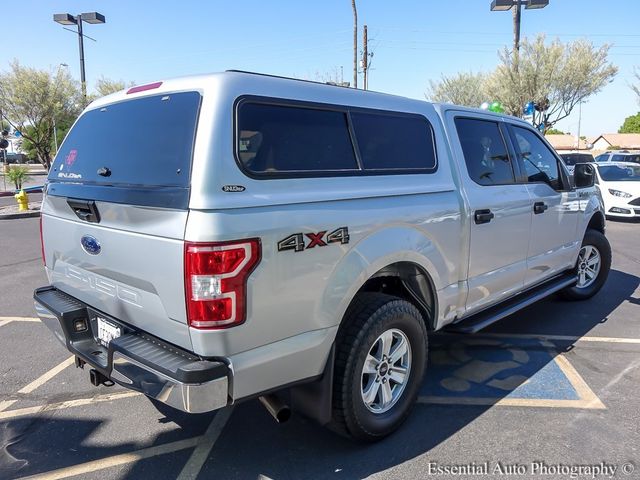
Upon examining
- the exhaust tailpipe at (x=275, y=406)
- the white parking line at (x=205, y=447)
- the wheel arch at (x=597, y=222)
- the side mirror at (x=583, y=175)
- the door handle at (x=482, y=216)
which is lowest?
the white parking line at (x=205, y=447)

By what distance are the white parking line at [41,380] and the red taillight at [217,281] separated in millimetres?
2203

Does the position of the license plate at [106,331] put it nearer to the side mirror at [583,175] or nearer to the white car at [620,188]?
the side mirror at [583,175]

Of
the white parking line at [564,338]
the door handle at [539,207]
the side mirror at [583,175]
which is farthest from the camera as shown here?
the side mirror at [583,175]

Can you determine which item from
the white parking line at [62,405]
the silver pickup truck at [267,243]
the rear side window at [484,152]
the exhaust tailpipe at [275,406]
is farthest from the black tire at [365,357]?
the white parking line at [62,405]

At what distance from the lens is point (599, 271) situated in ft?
18.8

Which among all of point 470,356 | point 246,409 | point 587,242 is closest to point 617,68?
point 587,242

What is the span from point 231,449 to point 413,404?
1160 mm

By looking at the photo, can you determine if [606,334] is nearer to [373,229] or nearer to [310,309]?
[373,229]

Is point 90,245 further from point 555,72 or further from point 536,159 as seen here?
point 555,72

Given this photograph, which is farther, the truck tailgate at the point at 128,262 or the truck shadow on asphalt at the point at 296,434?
the truck shadow on asphalt at the point at 296,434

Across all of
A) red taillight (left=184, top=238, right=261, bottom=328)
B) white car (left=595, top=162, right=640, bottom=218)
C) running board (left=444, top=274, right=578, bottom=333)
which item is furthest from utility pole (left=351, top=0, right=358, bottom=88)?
red taillight (left=184, top=238, right=261, bottom=328)

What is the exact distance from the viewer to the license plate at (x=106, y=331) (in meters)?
2.59

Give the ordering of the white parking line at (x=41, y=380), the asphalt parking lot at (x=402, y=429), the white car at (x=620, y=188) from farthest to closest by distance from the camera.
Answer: the white car at (x=620, y=188), the white parking line at (x=41, y=380), the asphalt parking lot at (x=402, y=429)

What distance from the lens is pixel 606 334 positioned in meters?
4.70
